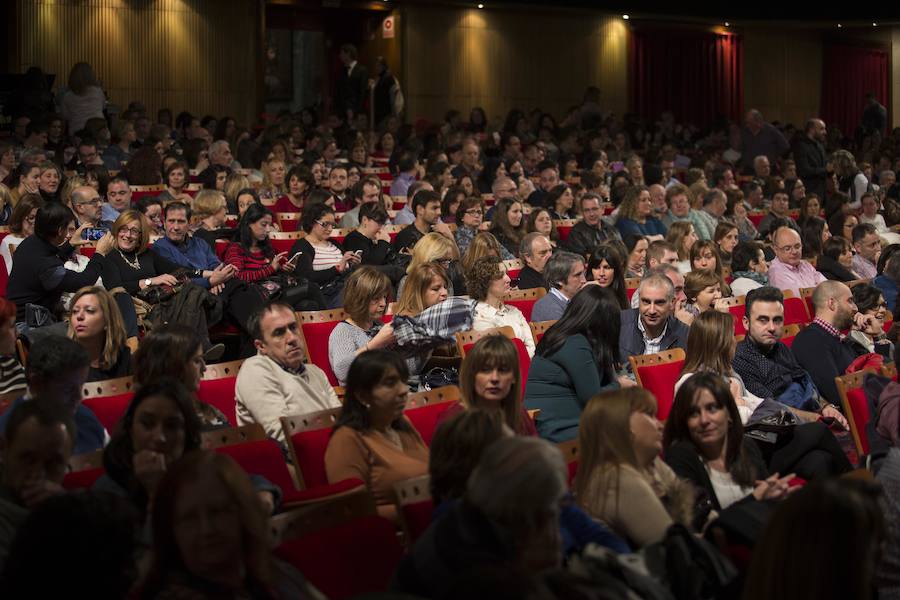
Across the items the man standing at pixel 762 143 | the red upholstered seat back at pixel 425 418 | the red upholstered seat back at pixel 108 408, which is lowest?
the red upholstered seat back at pixel 425 418

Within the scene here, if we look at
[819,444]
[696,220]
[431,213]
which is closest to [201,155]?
[431,213]

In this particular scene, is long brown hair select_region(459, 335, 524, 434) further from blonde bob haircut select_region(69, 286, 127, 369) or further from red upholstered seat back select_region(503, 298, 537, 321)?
red upholstered seat back select_region(503, 298, 537, 321)

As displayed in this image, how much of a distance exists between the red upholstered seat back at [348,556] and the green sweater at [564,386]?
5.87ft

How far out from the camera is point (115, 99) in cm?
1468

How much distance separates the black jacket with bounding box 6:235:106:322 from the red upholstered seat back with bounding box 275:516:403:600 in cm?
336

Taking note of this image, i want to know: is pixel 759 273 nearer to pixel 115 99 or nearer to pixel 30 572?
pixel 30 572

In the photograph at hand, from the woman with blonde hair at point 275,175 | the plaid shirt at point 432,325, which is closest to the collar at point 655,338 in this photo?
the plaid shirt at point 432,325

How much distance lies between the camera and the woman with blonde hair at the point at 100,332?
466 cm

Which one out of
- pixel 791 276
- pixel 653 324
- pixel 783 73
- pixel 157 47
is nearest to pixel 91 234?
pixel 653 324

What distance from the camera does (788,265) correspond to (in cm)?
792

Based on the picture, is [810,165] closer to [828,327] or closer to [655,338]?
[828,327]

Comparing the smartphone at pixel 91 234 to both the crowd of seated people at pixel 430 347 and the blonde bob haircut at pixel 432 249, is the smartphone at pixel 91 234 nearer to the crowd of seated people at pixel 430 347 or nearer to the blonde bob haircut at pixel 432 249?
the crowd of seated people at pixel 430 347

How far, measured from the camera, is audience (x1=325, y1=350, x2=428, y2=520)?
373 centimetres

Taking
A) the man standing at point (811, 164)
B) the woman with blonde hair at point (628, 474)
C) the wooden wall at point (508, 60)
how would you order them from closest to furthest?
1. the woman with blonde hair at point (628, 474)
2. the man standing at point (811, 164)
3. the wooden wall at point (508, 60)
